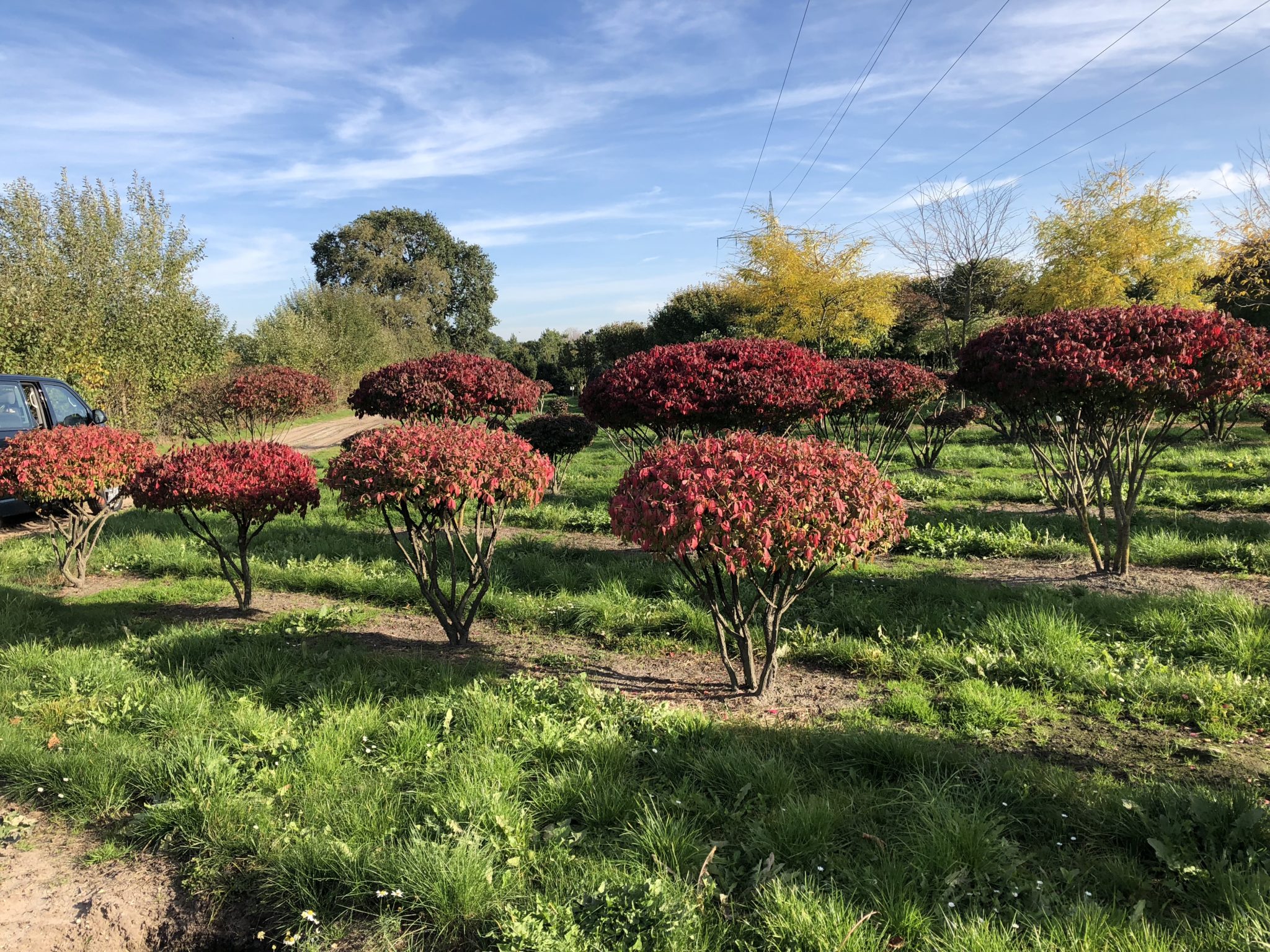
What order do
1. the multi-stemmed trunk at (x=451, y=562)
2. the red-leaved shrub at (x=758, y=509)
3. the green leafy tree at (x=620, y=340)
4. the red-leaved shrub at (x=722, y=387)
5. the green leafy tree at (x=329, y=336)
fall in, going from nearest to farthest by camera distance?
the red-leaved shrub at (x=758, y=509) → the multi-stemmed trunk at (x=451, y=562) → the red-leaved shrub at (x=722, y=387) → the green leafy tree at (x=329, y=336) → the green leafy tree at (x=620, y=340)

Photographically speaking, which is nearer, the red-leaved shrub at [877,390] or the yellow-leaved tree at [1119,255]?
the red-leaved shrub at [877,390]

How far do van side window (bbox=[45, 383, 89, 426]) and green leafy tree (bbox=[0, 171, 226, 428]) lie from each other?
490 centimetres

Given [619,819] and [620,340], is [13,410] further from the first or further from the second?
[620,340]

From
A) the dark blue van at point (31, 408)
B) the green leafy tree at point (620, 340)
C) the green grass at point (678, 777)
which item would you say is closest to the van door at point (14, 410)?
the dark blue van at point (31, 408)

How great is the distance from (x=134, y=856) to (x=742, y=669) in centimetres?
332

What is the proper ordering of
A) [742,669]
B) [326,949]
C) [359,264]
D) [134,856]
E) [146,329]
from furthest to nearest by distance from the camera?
[359,264] < [146,329] < [742,669] < [134,856] < [326,949]

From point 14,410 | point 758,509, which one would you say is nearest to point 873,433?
point 758,509

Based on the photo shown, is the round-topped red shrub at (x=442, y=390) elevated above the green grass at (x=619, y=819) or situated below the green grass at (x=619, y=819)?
above

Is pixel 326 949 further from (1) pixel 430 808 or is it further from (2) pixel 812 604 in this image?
(2) pixel 812 604

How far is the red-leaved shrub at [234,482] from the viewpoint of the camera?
18.4ft

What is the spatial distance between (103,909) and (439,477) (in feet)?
8.70

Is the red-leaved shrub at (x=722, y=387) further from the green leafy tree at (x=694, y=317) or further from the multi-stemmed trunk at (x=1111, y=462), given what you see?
the green leafy tree at (x=694, y=317)

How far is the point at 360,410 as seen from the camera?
11.0m

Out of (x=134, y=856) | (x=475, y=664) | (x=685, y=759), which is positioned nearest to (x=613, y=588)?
(x=475, y=664)
